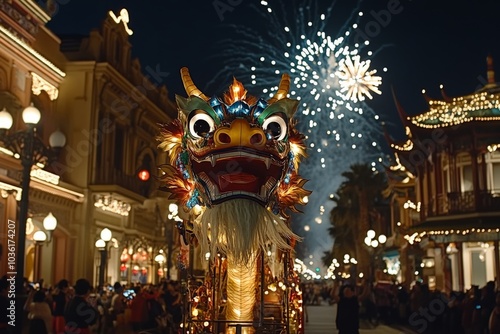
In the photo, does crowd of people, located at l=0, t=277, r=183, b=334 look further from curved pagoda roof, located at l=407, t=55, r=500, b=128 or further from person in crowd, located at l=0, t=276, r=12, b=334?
curved pagoda roof, located at l=407, t=55, r=500, b=128

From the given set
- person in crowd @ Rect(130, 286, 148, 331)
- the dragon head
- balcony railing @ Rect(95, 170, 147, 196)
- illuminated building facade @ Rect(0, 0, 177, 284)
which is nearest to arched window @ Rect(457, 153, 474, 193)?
illuminated building facade @ Rect(0, 0, 177, 284)

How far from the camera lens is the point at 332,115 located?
2320cm

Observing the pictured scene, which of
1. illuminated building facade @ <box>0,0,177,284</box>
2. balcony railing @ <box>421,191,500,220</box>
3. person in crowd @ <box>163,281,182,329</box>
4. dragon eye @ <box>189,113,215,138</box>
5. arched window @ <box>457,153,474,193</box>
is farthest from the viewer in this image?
arched window @ <box>457,153,474,193</box>

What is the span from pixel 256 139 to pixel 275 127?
37 cm

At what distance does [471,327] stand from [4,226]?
533 inches

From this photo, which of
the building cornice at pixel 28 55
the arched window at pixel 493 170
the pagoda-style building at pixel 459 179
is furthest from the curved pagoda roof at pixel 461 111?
the building cornice at pixel 28 55

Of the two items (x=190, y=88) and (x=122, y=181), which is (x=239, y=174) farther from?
(x=122, y=181)

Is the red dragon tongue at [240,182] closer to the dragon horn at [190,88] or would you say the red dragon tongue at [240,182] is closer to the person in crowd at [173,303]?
the dragon horn at [190,88]

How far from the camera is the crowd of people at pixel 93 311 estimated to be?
31.1 ft

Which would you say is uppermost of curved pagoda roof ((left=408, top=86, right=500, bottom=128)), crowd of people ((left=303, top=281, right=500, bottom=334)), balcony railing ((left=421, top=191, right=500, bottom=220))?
curved pagoda roof ((left=408, top=86, right=500, bottom=128))

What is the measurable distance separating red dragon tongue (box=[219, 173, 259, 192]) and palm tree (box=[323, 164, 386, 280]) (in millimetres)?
38178

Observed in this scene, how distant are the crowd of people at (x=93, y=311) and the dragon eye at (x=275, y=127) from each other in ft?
13.1

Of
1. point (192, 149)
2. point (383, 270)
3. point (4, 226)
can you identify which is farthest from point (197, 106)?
point (383, 270)

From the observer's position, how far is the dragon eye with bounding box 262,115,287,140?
7.34 m
